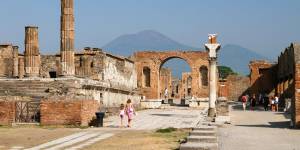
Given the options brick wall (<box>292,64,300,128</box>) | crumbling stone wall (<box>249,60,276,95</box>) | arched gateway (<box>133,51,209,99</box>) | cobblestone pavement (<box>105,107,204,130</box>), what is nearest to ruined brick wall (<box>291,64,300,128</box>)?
brick wall (<box>292,64,300,128</box>)

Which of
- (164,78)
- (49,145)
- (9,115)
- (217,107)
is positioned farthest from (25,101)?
(164,78)

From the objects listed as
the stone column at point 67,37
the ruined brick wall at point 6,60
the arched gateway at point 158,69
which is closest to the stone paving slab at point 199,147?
the stone column at point 67,37

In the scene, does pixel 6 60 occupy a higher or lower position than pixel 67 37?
lower

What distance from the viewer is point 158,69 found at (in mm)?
56812

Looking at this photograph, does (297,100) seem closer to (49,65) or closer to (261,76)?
(49,65)

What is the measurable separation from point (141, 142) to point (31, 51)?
70.7 feet

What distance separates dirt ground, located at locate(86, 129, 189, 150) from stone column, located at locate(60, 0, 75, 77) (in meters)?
15.3

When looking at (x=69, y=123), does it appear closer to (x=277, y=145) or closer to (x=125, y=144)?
(x=125, y=144)

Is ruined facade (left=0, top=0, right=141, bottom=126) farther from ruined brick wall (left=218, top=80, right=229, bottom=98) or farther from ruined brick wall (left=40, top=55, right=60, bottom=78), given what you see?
ruined brick wall (left=218, top=80, right=229, bottom=98)

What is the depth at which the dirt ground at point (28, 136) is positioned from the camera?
16.1 meters

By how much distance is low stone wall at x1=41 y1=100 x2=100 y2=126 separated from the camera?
2312cm

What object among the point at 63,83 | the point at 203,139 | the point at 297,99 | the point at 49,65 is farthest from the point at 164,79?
the point at 203,139

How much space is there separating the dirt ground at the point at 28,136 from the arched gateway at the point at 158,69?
35170mm

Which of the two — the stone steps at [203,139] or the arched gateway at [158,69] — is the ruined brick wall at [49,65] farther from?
the stone steps at [203,139]
